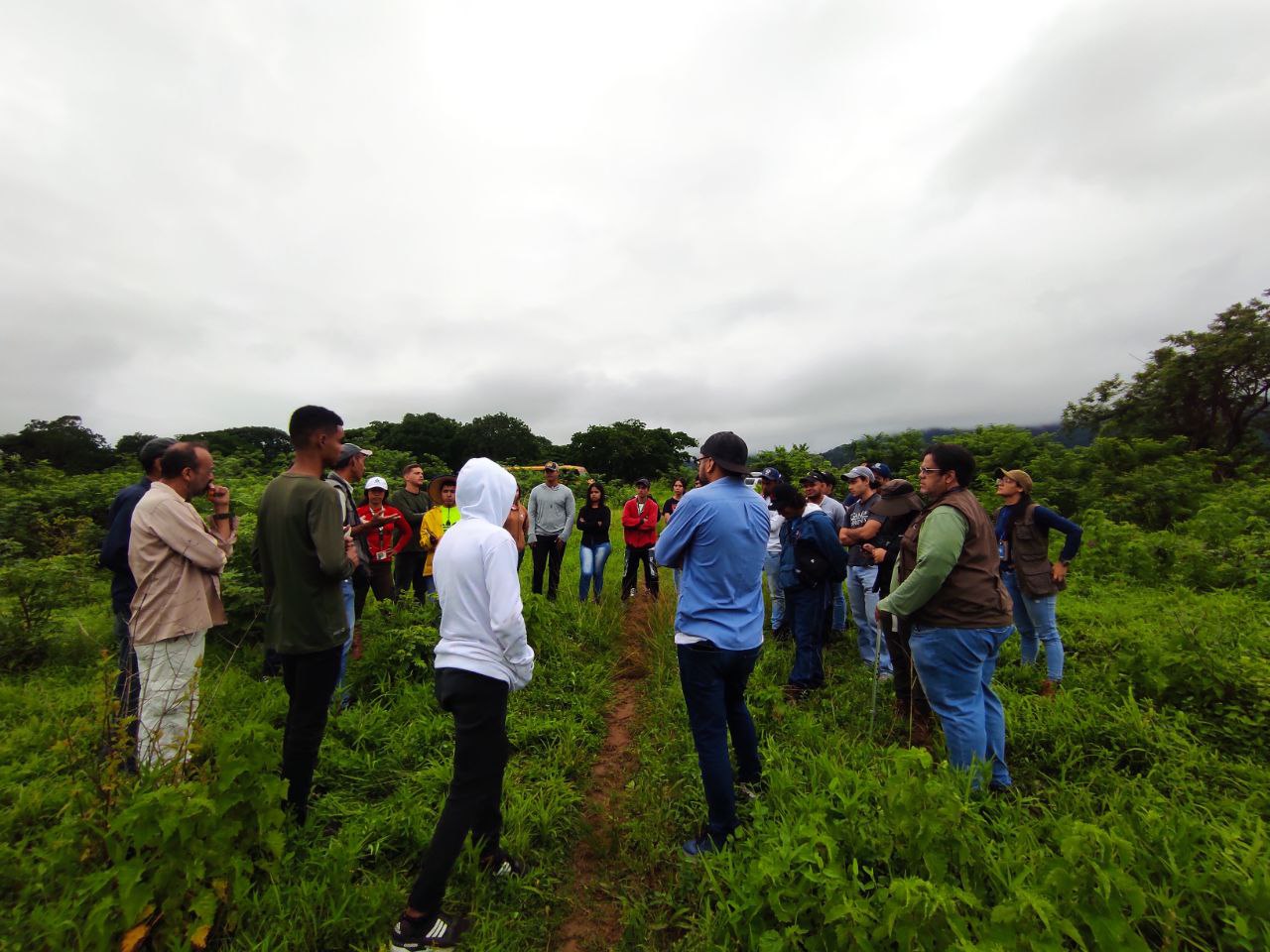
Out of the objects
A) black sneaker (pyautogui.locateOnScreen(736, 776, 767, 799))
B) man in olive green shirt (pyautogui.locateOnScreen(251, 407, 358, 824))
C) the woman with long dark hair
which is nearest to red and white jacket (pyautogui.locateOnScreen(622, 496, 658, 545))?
the woman with long dark hair

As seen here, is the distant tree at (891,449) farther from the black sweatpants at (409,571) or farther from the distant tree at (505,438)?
the distant tree at (505,438)

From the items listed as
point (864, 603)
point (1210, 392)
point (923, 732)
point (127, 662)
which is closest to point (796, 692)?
point (923, 732)

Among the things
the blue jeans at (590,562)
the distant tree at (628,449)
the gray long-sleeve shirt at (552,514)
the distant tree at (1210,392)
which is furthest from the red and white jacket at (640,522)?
the distant tree at (628,449)

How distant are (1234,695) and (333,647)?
19.3ft

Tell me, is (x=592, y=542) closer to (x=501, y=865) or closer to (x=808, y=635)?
(x=808, y=635)

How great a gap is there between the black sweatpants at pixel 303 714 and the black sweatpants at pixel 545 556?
4309mm

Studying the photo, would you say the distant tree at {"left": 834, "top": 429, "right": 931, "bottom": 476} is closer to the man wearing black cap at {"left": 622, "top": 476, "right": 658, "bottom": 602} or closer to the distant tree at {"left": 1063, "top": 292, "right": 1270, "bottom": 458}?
the distant tree at {"left": 1063, "top": 292, "right": 1270, "bottom": 458}

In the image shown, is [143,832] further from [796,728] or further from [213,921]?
[796,728]

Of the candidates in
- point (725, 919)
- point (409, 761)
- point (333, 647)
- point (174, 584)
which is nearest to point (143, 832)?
point (333, 647)

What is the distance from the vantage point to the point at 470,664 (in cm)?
226

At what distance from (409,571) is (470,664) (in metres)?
4.45

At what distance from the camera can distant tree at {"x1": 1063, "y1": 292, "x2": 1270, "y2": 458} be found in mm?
16297

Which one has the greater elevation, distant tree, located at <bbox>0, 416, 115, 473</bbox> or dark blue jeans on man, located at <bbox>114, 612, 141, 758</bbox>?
distant tree, located at <bbox>0, 416, 115, 473</bbox>

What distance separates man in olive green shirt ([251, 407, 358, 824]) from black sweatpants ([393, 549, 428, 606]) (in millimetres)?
3486
